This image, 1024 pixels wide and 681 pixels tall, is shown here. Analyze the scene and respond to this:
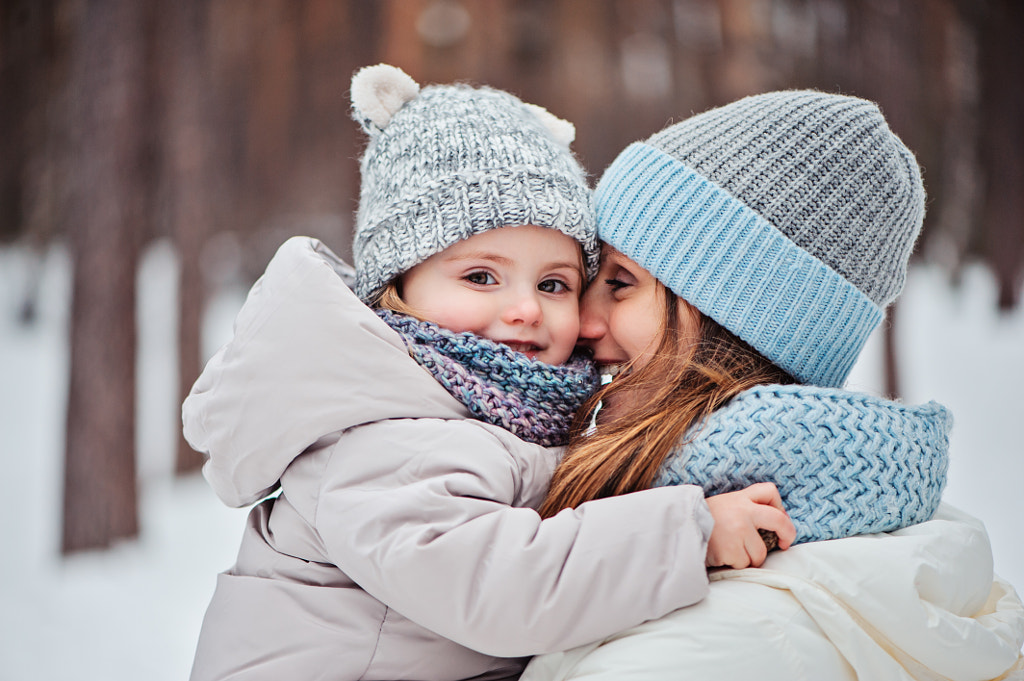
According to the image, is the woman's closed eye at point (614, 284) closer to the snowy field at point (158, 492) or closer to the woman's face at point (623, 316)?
the woman's face at point (623, 316)

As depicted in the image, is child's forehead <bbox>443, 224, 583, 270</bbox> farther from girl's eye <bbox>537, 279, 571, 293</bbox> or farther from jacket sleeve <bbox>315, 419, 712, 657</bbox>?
jacket sleeve <bbox>315, 419, 712, 657</bbox>

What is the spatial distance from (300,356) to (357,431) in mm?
137

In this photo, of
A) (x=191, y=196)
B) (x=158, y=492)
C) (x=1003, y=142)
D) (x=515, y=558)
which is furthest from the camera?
(x=1003, y=142)

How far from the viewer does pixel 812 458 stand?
1161 millimetres

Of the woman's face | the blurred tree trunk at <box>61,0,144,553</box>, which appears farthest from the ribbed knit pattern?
the blurred tree trunk at <box>61,0,144,553</box>

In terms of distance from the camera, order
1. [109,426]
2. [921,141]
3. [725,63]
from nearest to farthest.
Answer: [109,426], [921,141], [725,63]

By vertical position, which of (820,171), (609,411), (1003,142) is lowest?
(609,411)

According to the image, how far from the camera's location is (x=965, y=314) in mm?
6125

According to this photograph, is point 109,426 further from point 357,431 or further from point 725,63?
point 725,63

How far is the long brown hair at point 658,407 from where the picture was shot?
1.20 meters

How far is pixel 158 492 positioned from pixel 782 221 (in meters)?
4.51

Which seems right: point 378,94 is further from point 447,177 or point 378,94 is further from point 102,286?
point 102,286

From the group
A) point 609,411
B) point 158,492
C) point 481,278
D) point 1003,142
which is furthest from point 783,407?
point 1003,142

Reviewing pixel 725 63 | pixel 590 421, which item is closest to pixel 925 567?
pixel 590 421
